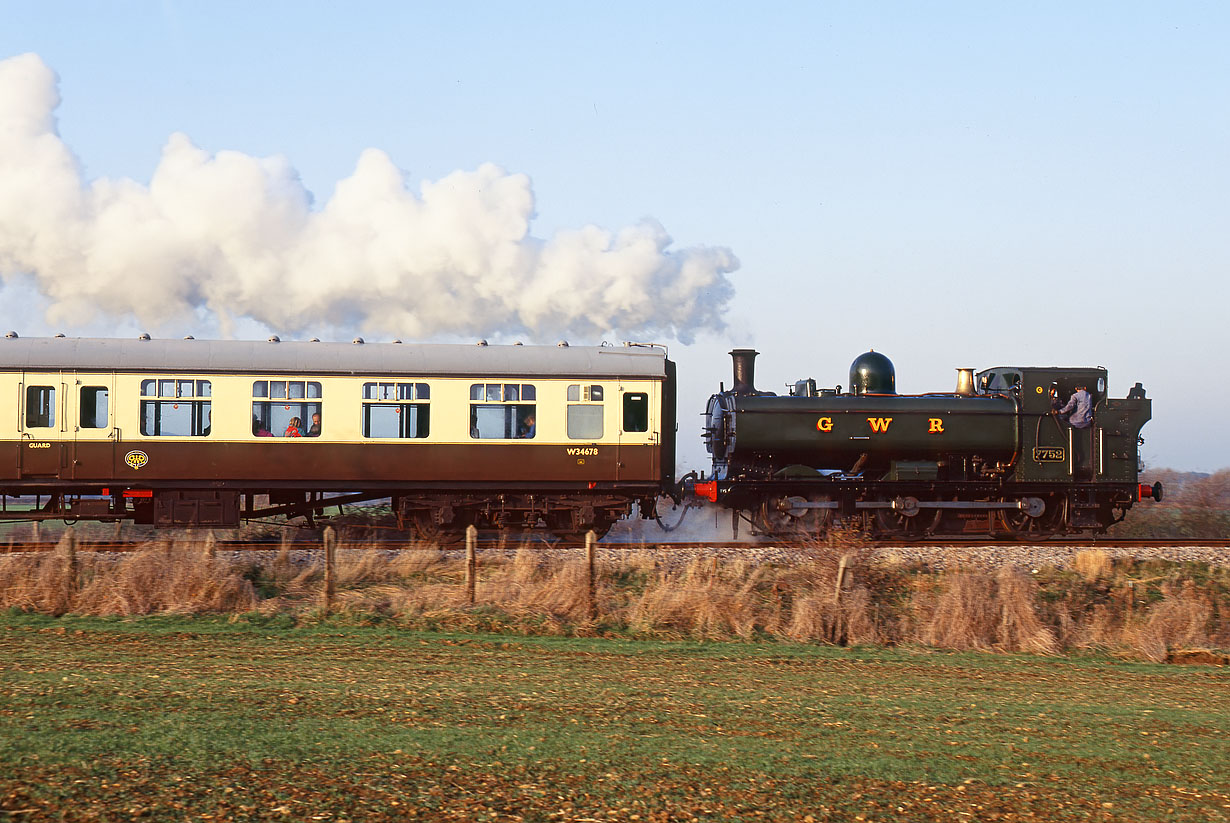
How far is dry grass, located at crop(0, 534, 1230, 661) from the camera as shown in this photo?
14.8 m

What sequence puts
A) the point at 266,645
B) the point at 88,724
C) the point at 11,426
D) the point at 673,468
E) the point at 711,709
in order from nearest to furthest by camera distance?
the point at 88,724 → the point at 711,709 → the point at 266,645 → the point at 11,426 → the point at 673,468

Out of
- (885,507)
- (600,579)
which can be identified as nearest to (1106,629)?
(885,507)

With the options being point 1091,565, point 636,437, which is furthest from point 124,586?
point 1091,565

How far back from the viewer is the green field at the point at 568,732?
7152 millimetres

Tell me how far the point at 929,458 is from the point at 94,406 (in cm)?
1611

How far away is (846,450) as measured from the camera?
2197 cm

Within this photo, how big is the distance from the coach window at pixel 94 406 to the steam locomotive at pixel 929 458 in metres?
11.2

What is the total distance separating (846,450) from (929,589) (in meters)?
4.65

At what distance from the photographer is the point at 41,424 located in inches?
759

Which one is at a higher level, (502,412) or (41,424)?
(502,412)

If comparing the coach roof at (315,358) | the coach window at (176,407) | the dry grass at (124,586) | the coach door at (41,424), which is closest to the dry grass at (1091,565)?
the coach roof at (315,358)

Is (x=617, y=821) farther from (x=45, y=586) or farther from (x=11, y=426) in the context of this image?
(x=11, y=426)

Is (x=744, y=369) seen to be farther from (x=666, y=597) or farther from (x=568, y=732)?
(x=568, y=732)

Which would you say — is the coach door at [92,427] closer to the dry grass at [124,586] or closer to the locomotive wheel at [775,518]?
the dry grass at [124,586]
